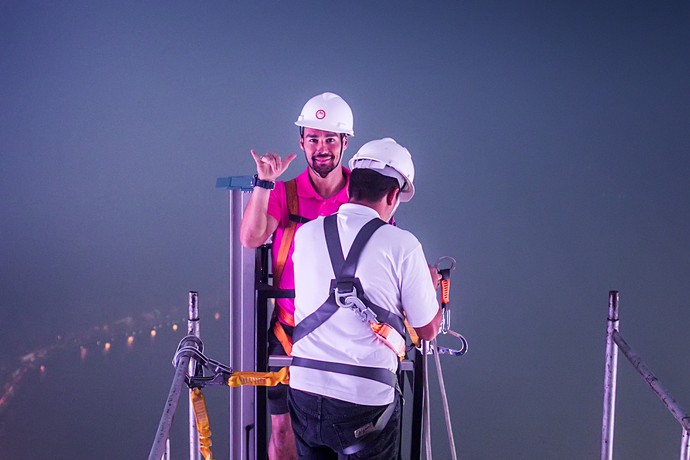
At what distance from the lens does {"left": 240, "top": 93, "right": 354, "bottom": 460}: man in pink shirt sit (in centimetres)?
212

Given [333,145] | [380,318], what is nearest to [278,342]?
[333,145]

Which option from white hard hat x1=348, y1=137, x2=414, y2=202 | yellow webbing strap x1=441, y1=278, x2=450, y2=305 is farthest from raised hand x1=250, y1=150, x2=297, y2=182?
yellow webbing strap x1=441, y1=278, x2=450, y2=305

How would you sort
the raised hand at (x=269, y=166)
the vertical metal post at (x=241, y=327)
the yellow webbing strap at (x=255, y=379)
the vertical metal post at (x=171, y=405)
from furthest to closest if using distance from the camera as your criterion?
the vertical metal post at (x=241, y=327), the raised hand at (x=269, y=166), the yellow webbing strap at (x=255, y=379), the vertical metal post at (x=171, y=405)

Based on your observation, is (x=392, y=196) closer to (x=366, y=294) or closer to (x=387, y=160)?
(x=387, y=160)

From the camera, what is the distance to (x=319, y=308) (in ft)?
4.70

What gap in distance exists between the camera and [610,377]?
2340mm

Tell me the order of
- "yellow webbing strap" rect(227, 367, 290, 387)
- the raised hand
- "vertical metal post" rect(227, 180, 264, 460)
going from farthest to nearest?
1. "vertical metal post" rect(227, 180, 264, 460)
2. the raised hand
3. "yellow webbing strap" rect(227, 367, 290, 387)

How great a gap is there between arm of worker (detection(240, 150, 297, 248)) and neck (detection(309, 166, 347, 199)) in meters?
0.15

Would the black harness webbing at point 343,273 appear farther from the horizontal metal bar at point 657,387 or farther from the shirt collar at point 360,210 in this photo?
the horizontal metal bar at point 657,387

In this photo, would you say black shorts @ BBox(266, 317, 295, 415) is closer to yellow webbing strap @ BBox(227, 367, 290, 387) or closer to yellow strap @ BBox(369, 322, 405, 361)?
yellow webbing strap @ BBox(227, 367, 290, 387)

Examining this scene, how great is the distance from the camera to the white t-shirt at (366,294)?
4.53ft

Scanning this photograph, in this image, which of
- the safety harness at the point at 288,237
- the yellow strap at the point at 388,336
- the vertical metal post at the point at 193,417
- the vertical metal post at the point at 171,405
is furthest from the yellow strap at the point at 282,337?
the yellow strap at the point at 388,336

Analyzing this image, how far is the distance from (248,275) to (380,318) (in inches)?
39.0

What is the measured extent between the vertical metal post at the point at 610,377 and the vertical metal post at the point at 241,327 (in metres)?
A: 1.52
